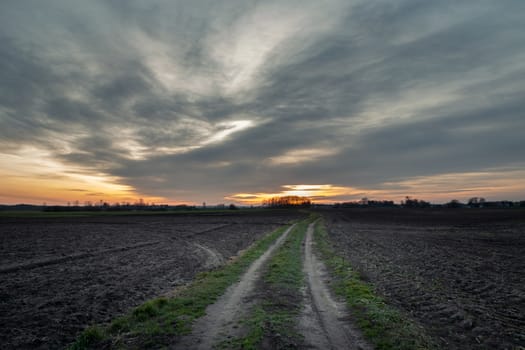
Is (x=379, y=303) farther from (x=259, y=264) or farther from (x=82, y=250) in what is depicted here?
(x=82, y=250)

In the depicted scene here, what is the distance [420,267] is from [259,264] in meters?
10.8

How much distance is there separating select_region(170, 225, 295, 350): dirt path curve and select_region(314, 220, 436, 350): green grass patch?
4.10 metres

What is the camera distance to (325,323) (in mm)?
9469

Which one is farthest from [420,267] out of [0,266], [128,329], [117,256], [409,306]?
[0,266]

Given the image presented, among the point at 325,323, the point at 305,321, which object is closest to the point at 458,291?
the point at 325,323

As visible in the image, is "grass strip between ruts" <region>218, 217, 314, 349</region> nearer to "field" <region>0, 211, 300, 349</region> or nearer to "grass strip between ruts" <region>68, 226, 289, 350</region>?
"grass strip between ruts" <region>68, 226, 289, 350</region>

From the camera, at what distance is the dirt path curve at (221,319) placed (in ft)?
26.9

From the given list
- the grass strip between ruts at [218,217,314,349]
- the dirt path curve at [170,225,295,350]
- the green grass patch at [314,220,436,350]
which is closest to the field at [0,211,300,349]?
the dirt path curve at [170,225,295,350]

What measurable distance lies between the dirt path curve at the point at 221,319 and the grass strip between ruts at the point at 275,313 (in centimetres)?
43

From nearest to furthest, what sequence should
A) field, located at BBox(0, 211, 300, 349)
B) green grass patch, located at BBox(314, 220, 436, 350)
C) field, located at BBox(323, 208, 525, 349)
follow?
green grass patch, located at BBox(314, 220, 436, 350) < field, located at BBox(323, 208, 525, 349) < field, located at BBox(0, 211, 300, 349)

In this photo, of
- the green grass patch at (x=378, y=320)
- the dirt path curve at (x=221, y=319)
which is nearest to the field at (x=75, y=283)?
the dirt path curve at (x=221, y=319)

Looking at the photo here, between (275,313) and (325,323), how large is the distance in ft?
6.17

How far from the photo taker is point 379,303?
11.5m

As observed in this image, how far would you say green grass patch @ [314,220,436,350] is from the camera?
7980mm
